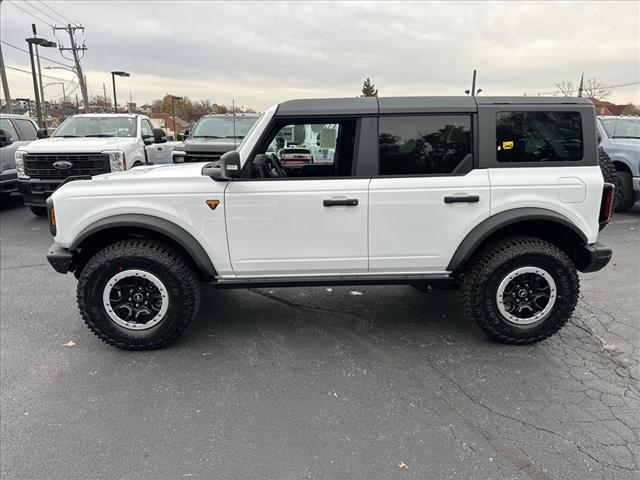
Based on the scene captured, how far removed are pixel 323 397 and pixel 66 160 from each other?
280 inches

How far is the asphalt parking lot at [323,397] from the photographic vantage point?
8.02ft

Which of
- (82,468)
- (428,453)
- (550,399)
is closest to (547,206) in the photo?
(550,399)

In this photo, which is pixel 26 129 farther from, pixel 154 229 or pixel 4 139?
pixel 154 229

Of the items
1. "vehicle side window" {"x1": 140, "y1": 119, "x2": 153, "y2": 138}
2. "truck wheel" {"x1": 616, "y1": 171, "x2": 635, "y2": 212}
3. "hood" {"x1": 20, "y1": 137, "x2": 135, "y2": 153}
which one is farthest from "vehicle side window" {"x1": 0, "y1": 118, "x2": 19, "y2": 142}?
"truck wheel" {"x1": 616, "y1": 171, "x2": 635, "y2": 212}

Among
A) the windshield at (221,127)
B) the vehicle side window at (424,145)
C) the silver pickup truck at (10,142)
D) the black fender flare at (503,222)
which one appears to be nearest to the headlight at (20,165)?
the silver pickup truck at (10,142)

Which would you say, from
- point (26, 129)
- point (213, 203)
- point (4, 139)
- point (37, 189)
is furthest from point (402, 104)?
point (26, 129)

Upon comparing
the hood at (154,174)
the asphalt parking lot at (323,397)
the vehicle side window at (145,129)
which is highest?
the vehicle side window at (145,129)

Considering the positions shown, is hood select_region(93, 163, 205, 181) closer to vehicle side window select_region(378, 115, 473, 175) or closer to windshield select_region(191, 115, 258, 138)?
vehicle side window select_region(378, 115, 473, 175)

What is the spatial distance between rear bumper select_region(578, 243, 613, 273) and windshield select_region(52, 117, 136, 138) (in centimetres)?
844

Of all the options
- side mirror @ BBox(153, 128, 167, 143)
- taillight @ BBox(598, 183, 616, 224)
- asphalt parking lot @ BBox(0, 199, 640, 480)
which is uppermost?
side mirror @ BBox(153, 128, 167, 143)

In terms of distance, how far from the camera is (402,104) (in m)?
3.51

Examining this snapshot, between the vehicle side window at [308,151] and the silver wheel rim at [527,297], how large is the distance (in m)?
1.54

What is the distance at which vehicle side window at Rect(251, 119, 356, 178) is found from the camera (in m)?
3.56

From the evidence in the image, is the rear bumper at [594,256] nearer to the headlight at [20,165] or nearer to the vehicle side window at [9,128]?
the headlight at [20,165]
